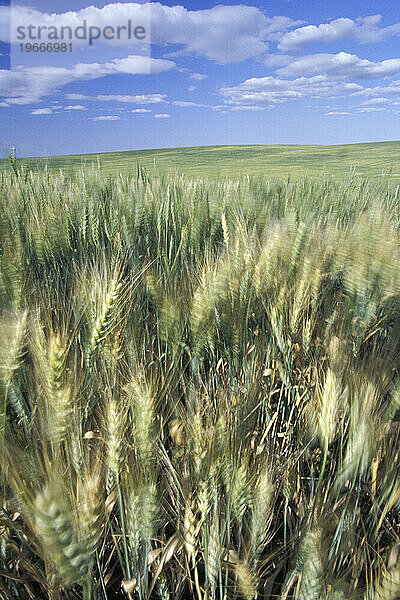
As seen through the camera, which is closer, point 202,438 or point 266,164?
point 202,438

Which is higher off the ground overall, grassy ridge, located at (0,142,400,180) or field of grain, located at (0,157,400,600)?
grassy ridge, located at (0,142,400,180)

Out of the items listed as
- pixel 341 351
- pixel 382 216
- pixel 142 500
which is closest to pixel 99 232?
pixel 382 216

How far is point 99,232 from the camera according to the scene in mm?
1954

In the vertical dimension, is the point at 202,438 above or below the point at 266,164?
below

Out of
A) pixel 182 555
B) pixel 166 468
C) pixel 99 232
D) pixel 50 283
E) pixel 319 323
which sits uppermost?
pixel 99 232

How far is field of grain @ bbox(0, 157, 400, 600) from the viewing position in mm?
611

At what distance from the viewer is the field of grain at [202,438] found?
0.61 m

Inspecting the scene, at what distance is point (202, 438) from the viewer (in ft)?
2.17

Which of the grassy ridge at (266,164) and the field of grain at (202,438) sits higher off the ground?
the grassy ridge at (266,164)

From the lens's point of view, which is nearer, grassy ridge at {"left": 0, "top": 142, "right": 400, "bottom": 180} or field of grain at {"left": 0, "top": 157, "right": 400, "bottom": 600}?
field of grain at {"left": 0, "top": 157, "right": 400, "bottom": 600}

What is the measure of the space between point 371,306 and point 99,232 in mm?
1321

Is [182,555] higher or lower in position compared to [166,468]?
lower

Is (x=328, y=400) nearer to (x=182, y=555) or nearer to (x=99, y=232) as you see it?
(x=182, y=555)

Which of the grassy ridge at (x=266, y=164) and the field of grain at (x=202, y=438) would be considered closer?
the field of grain at (x=202, y=438)
